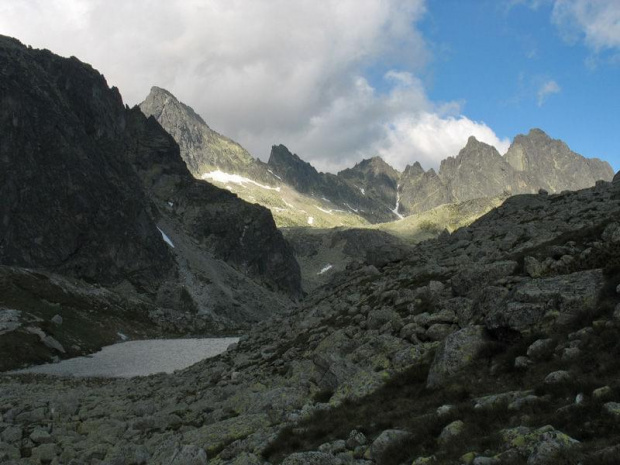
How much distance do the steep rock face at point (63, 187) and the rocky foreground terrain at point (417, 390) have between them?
93.3 metres

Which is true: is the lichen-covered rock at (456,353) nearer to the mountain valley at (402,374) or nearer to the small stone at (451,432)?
the mountain valley at (402,374)

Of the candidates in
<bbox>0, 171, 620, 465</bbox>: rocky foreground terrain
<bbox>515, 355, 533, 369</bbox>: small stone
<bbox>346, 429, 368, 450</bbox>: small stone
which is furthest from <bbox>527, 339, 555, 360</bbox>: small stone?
<bbox>346, 429, 368, 450</bbox>: small stone

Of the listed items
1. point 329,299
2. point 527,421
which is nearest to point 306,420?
point 527,421

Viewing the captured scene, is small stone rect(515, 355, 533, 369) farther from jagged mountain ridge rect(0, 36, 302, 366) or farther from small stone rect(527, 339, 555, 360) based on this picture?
jagged mountain ridge rect(0, 36, 302, 366)

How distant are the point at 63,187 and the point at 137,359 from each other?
278 feet

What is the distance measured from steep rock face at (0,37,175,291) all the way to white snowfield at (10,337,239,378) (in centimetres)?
6007

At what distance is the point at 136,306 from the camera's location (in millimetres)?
98125

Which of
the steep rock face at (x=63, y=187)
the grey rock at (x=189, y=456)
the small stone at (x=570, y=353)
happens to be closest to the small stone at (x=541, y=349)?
the small stone at (x=570, y=353)

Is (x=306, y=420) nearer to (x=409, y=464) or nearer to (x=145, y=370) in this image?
(x=409, y=464)

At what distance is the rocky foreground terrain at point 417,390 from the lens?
32.9ft

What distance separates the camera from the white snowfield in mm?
48703

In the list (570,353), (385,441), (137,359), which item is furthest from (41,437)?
(137,359)

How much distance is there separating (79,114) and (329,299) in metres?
138

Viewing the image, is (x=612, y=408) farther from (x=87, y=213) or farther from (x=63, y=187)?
(x=87, y=213)
